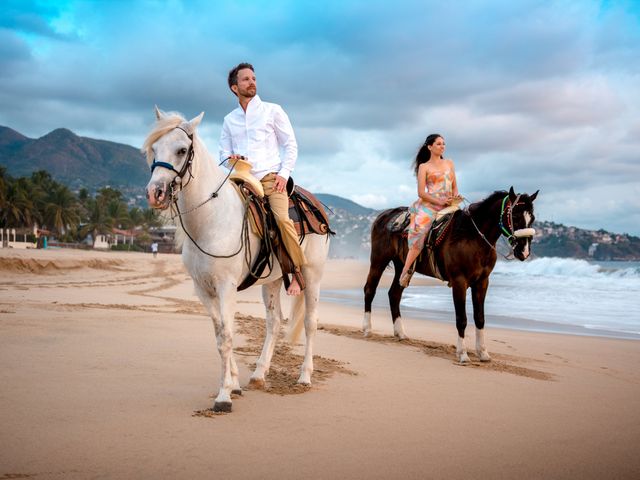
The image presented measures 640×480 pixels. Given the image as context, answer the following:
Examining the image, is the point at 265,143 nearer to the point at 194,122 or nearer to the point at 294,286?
the point at 194,122

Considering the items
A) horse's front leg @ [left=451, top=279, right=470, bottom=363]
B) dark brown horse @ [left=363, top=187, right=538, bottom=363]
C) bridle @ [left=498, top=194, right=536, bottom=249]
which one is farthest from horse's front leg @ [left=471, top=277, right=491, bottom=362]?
bridle @ [left=498, top=194, right=536, bottom=249]

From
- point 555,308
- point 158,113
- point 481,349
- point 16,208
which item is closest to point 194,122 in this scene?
point 158,113

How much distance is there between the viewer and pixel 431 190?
317 inches

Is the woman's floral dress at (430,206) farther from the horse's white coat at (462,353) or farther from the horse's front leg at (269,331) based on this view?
the horse's front leg at (269,331)

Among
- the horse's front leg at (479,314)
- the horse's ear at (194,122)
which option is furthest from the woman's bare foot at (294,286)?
the horse's front leg at (479,314)

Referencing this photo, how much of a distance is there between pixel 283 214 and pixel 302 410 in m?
1.93

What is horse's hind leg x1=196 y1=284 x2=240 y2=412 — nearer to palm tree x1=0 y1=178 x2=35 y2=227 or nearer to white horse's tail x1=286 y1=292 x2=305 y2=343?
white horse's tail x1=286 y1=292 x2=305 y2=343

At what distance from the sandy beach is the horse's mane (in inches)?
82.0

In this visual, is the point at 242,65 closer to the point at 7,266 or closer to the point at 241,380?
the point at 241,380

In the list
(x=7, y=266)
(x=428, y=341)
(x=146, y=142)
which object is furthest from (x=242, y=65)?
(x=7, y=266)

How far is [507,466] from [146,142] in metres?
3.55

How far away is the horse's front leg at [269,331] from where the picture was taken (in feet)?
16.9

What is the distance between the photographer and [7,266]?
66.3 feet

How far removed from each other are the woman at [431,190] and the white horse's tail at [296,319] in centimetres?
276
